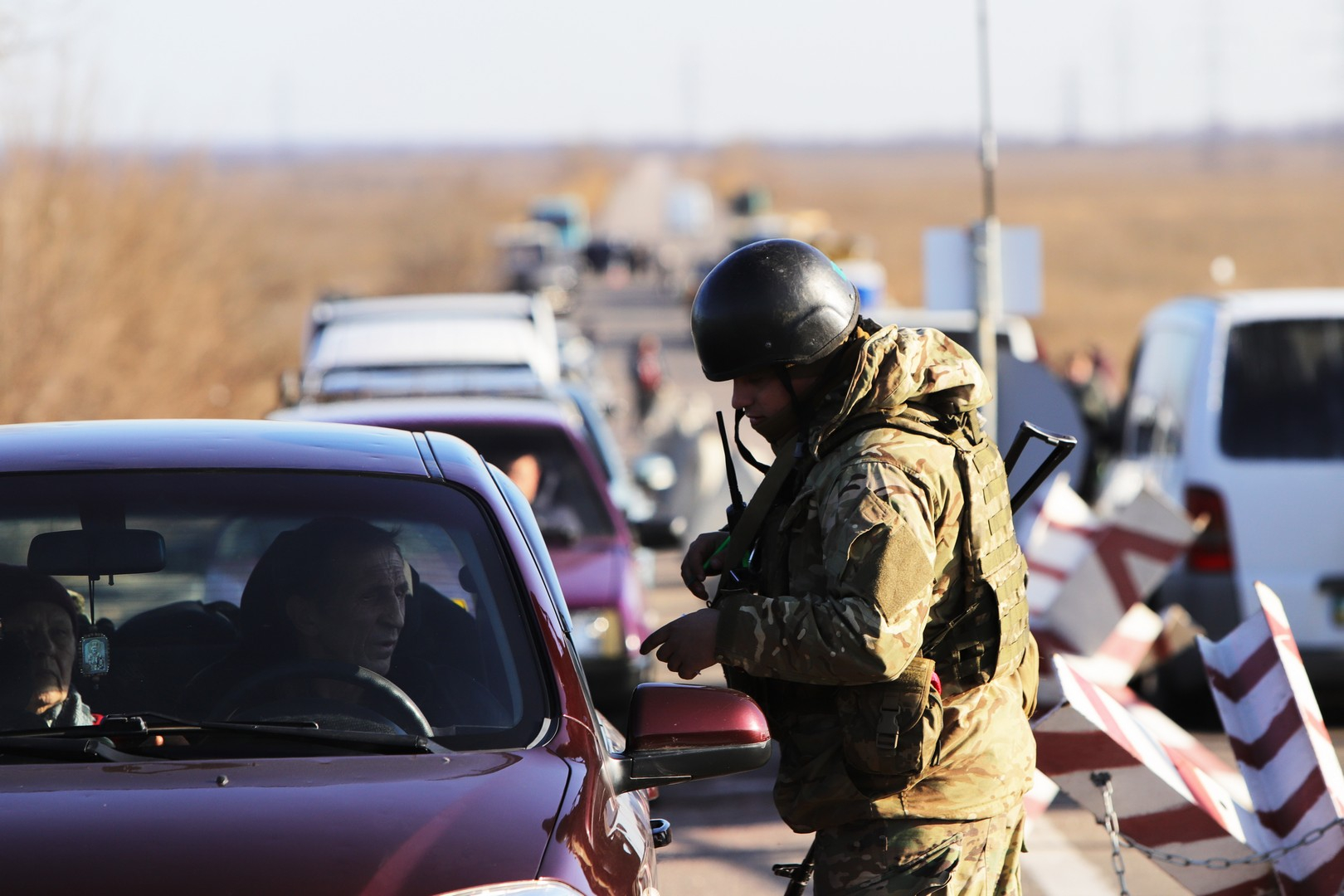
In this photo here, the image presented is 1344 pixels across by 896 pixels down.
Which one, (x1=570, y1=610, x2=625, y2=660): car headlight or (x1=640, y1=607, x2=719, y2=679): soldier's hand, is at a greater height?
(x1=640, y1=607, x2=719, y2=679): soldier's hand

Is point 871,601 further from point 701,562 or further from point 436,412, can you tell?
point 436,412

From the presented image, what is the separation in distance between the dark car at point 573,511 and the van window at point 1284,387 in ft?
9.28

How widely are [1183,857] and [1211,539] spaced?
382 cm

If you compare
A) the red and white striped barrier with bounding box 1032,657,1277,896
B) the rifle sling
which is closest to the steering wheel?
the rifle sling

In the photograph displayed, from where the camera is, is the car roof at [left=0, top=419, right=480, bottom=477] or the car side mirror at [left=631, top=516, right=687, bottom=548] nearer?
the car roof at [left=0, top=419, right=480, bottom=477]

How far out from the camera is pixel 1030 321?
54562 mm

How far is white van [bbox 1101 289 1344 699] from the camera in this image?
334 inches

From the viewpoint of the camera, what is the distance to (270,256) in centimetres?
3278

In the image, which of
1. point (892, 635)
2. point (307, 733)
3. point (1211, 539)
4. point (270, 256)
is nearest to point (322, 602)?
point (307, 733)

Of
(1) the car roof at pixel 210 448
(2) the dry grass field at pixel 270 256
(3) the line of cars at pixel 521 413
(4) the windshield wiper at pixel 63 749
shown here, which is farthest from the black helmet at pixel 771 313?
(2) the dry grass field at pixel 270 256

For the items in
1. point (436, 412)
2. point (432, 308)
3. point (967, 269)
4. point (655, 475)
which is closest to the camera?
point (436, 412)

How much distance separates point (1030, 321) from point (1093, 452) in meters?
40.2

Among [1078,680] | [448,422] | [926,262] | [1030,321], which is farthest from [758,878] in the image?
[1030,321]

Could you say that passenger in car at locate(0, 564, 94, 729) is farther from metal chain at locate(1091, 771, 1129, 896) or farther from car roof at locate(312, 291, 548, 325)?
car roof at locate(312, 291, 548, 325)
